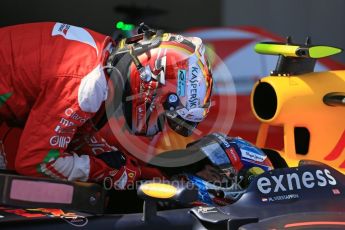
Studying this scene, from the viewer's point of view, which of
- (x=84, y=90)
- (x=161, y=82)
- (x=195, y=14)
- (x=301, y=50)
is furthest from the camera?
(x=195, y=14)

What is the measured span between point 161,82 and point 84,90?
247 mm

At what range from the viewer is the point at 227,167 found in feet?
6.73

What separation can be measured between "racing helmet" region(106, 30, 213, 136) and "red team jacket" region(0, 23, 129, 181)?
92 millimetres

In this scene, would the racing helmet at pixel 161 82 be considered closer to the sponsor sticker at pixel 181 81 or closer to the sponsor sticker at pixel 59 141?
the sponsor sticker at pixel 181 81

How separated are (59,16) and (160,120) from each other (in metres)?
3.80

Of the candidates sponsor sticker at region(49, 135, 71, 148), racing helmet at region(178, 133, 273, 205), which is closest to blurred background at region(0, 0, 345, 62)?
racing helmet at region(178, 133, 273, 205)

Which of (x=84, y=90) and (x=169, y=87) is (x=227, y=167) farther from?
(x=84, y=90)

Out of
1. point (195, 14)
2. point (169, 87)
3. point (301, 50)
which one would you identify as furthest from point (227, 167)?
point (195, 14)

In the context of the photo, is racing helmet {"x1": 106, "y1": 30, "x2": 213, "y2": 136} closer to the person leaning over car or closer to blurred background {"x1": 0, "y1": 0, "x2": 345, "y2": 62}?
the person leaning over car

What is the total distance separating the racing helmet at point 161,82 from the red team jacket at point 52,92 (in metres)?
0.09

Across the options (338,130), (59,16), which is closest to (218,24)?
(59,16)

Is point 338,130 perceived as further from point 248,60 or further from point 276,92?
point 248,60

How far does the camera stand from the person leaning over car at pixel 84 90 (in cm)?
182

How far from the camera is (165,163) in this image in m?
2.21
